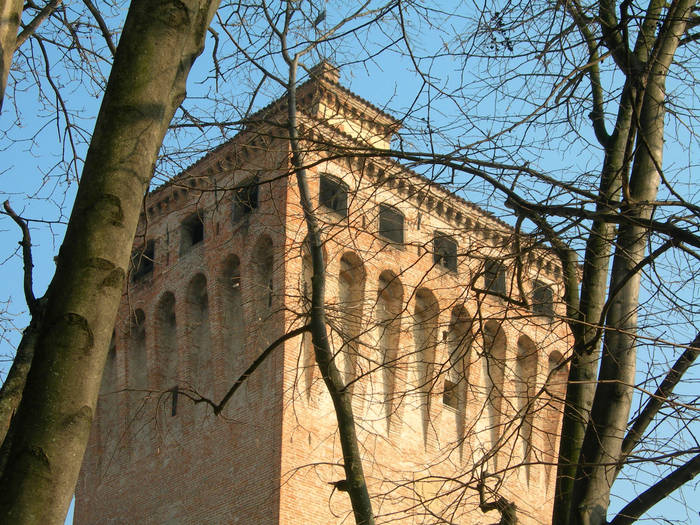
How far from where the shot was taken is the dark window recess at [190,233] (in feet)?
65.9

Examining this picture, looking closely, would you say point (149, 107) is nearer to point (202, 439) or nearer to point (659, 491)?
point (659, 491)

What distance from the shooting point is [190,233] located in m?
20.3

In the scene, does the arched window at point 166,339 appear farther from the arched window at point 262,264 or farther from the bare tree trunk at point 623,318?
the bare tree trunk at point 623,318

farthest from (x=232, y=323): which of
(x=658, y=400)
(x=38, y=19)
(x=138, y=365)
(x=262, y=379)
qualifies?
(x=658, y=400)

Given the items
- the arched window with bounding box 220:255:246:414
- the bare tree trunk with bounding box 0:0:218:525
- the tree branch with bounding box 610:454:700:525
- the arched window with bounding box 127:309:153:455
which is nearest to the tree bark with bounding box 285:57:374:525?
the tree branch with bounding box 610:454:700:525

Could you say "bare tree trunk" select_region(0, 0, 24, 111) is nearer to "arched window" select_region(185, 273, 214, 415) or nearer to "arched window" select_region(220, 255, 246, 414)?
"arched window" select_region(220, 255, 246, 414)

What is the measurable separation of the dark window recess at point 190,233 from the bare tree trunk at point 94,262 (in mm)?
16582

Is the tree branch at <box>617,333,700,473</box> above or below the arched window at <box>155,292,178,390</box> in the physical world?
below

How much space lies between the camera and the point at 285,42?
7340 mm

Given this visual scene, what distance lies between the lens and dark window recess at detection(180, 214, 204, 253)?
20094 millimetres

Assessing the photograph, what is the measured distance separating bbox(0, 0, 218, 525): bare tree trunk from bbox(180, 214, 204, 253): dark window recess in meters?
16.6

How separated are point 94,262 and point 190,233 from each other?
56.9ft

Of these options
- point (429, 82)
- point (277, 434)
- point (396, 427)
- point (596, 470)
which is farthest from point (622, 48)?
point (396, 427)

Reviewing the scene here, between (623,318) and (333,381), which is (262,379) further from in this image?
(623,318)
